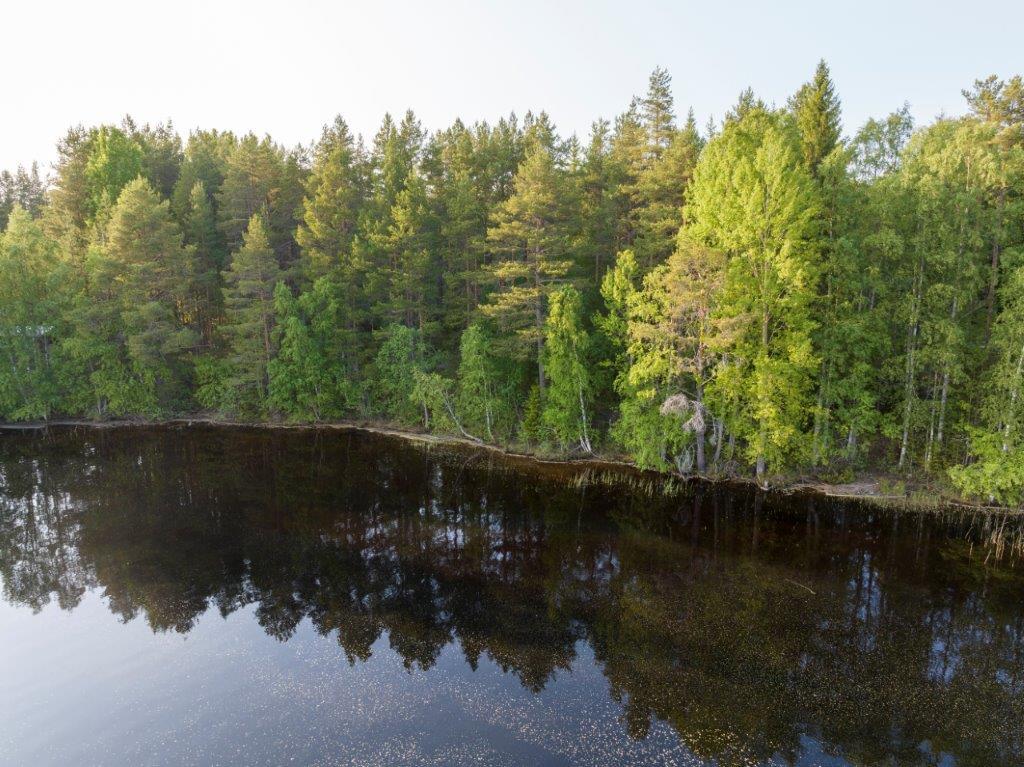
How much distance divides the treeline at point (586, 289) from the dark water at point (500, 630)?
474cm

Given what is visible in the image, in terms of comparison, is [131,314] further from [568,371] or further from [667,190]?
[667,190]

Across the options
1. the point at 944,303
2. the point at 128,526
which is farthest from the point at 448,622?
the point at 944,303

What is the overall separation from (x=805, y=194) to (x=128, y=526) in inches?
1157

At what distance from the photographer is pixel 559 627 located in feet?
51.2

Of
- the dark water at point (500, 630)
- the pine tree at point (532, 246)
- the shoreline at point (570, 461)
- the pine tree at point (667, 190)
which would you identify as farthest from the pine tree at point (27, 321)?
the pine tree at point (667, 190)

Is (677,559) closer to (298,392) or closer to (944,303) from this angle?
(944,303)

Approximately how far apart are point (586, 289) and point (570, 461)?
10654mm

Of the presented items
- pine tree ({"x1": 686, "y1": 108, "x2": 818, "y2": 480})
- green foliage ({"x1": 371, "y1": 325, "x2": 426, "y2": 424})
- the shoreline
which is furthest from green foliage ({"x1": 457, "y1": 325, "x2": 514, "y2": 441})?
pine tree ({"x1": 686, "y1": 108, "x2": 818, "y2": 480})

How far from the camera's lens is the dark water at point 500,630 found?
1184cm

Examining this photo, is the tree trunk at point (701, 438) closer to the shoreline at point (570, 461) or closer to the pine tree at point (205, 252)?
the shoreline at point (570, 461)

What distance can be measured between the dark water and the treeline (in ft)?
15.6

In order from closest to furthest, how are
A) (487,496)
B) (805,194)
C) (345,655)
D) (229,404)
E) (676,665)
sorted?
1. (676,665)
2. (345,655)
3. (805,194)
4. (487,496)
5. (229,404)

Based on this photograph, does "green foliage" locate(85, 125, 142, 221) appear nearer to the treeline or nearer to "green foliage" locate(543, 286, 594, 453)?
the treeline

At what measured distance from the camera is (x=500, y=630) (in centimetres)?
1557
